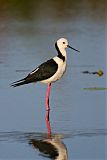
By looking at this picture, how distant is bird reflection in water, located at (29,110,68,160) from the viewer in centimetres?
791

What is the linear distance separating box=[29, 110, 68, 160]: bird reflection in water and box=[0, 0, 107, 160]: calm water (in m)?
0.02

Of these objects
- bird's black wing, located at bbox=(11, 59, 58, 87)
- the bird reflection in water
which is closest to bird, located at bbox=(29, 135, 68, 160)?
the bird reflection in water

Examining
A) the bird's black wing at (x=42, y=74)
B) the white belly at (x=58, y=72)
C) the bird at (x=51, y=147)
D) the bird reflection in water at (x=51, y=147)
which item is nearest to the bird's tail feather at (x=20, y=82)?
the bird's black wing at (x=42, y=74)

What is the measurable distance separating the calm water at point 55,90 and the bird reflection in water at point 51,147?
0.02 meters

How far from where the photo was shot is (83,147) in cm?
820

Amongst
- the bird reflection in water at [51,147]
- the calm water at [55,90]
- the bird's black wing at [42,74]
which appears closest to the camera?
the bird reflection in water at [51,147]

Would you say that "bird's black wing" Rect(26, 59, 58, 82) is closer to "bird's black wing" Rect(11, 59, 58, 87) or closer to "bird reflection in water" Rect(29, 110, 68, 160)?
"bird's black wing" Rect(11, 59, 58, 87)

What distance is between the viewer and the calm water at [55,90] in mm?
8422

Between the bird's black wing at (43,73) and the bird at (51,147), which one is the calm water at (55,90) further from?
the bird's black wing at (43,73)

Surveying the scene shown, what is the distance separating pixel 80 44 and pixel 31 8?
6.00 meters

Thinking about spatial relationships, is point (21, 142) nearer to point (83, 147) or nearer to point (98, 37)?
point (83, 147)

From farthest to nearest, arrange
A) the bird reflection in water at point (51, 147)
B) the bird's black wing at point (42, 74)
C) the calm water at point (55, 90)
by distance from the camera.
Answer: the bird's black wing at point (42, 74) → the calm water at point (55, 90) → the bird reflection in water at point (51, 147)

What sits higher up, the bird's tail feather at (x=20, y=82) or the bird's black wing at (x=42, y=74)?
the bird's black wing at (x=42, y=74)

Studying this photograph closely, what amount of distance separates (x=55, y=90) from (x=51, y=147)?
317 cm
